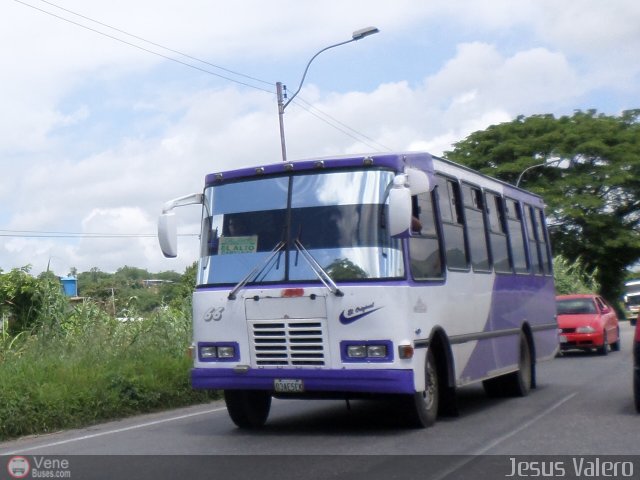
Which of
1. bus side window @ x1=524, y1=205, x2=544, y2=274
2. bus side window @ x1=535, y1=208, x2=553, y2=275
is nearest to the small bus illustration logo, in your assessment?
bus side window @ x1=524, y1=205, x2=544, y2=274

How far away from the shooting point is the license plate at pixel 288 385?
1074 cm

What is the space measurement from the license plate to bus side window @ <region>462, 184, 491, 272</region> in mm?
3465

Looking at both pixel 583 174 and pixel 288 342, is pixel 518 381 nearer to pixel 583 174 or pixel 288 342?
pixel 288 342

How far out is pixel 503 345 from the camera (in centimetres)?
1438

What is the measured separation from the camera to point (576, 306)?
27.4 metres

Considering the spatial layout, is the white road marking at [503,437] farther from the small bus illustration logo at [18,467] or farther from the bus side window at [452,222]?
the small bus illustration logo at [18,467]

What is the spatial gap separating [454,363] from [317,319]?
6.52 feet

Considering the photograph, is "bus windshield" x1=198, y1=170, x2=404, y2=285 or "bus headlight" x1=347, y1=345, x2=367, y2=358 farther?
"bus windshield" x1=198, y1=170, x2=404, y2=285

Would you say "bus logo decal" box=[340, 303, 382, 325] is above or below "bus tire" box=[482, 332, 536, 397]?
above

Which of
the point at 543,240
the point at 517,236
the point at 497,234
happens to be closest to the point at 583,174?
the point at 543,240

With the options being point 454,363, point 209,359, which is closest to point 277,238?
point 209,359

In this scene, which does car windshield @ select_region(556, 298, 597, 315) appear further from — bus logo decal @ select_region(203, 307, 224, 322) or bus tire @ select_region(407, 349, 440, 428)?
bus logo decal @ select_region(203, 307, 224, 322)

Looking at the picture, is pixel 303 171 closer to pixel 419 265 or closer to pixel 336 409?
pixel 419 265

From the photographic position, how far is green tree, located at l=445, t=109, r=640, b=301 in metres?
50.4
